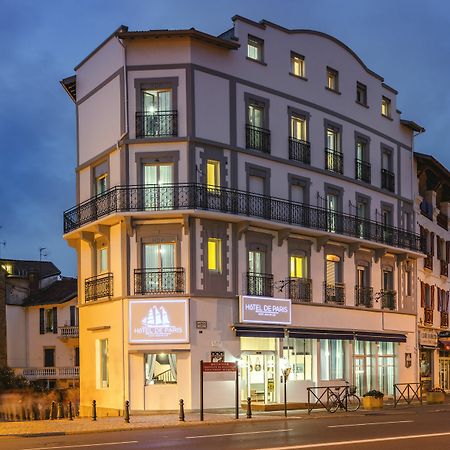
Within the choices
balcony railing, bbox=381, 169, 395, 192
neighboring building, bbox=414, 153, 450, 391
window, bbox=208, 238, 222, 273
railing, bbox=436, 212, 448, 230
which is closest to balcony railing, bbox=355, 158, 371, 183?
balcony railing, bbox=381, 169, 395, 192

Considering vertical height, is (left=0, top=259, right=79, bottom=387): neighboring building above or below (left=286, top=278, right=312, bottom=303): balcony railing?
below

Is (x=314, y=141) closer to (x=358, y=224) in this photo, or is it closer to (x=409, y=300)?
(x=358, y=224)

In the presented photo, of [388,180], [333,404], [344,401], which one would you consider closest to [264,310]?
[333,404]

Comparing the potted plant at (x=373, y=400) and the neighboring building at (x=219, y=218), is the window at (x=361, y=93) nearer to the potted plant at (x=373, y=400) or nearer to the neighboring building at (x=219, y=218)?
the neighboring building at (x=219, y=218)

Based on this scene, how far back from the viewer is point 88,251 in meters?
34.1

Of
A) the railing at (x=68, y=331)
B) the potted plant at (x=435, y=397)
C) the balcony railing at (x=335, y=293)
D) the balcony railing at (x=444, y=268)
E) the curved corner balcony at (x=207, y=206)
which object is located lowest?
the potted plant at (x=435, y=397)

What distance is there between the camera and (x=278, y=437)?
64.8ft

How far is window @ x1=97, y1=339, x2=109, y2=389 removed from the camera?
3259 cm

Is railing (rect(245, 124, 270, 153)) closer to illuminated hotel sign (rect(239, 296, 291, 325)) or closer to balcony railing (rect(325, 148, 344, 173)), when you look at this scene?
balcony railing (rect(325, 148, 344, 173))

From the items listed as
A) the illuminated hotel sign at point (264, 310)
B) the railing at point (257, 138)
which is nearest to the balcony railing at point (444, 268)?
the illuminated hotel sign at point (264, 310)

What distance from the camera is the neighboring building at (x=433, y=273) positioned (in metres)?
45.3

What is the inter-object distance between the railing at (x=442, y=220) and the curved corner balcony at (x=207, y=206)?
13.7m

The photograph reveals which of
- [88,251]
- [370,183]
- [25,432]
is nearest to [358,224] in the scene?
[370,183]

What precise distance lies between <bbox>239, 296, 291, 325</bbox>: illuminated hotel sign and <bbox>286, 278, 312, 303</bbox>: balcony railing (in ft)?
2.92
